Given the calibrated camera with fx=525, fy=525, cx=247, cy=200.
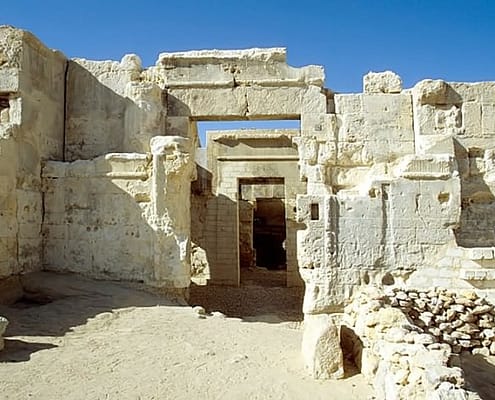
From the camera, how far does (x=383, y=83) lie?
30.5ft

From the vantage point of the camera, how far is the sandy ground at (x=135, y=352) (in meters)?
4.45

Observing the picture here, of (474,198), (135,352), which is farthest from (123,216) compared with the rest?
(474,198)

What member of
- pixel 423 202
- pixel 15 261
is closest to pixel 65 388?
pixel 15 261

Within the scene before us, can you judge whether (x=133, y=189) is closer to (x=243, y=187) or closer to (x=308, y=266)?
(x=308, y=266)

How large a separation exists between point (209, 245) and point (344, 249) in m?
5.72

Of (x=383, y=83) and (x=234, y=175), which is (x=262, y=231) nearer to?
(x=234, y=175)

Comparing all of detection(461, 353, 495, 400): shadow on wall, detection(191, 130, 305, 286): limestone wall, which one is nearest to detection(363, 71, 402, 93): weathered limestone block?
detection(191, 130, 305, 286): limestone wall

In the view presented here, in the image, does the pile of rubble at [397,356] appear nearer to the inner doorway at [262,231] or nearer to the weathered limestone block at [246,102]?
the weathered limestone block at [246,102]

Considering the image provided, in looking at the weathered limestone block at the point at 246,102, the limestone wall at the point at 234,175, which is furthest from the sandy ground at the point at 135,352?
the limestone wall at the point at 234,175

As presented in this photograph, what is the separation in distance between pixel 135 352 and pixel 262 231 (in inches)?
530

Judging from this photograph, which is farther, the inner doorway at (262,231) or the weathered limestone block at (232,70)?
the inner doorway at (262,231)

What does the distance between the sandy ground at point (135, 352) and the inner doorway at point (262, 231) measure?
244 inches

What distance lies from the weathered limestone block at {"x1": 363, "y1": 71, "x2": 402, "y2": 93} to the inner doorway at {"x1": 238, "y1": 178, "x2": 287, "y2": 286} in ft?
16.2

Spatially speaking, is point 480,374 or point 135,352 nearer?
point 135,352
